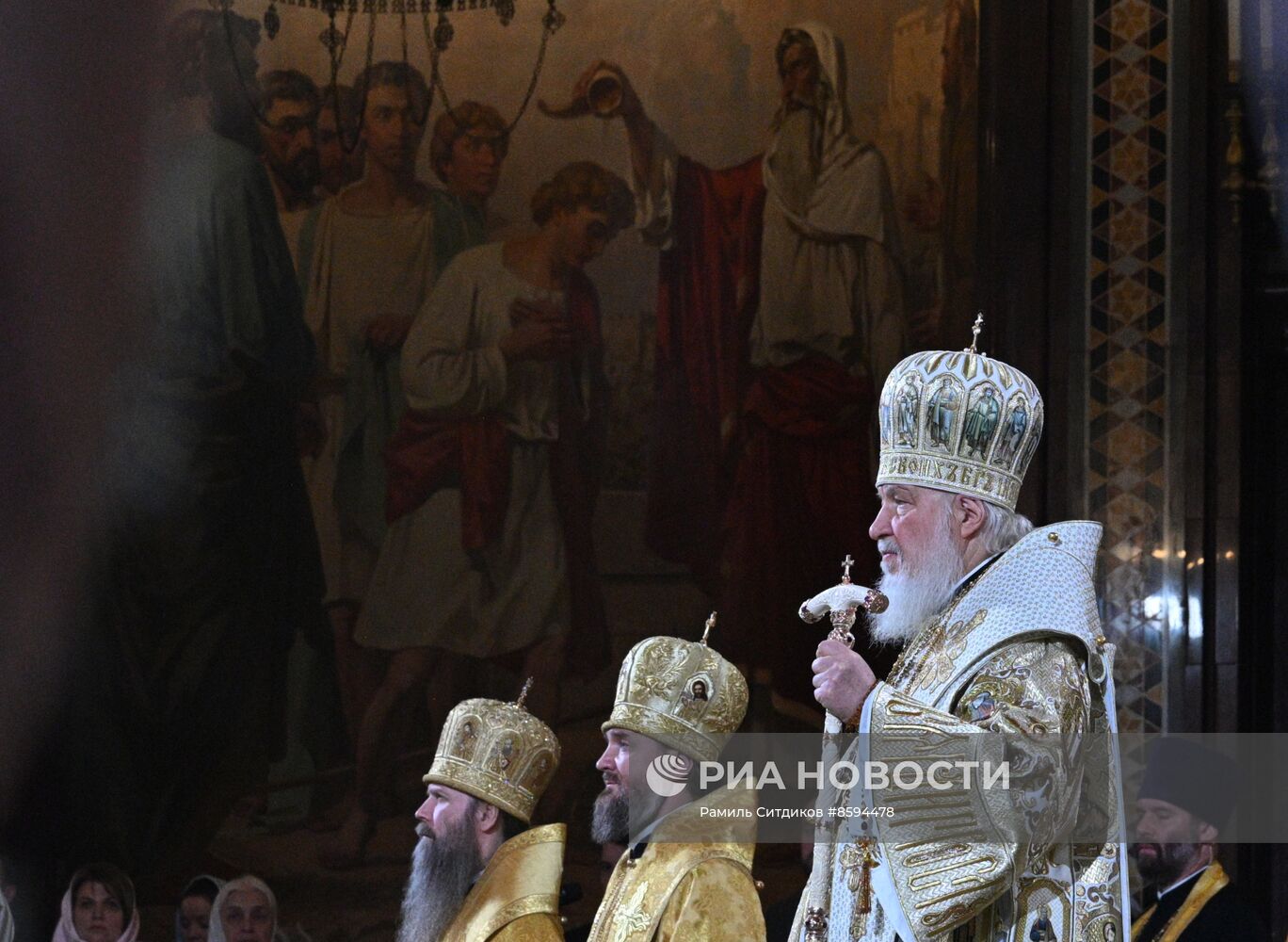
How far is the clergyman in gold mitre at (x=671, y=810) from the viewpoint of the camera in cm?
505

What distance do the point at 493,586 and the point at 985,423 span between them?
247 inches

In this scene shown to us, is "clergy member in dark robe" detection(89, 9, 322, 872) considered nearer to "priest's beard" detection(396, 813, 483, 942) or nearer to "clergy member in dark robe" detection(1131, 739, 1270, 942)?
"priest's beard" detection(396, 813, 483, 942)

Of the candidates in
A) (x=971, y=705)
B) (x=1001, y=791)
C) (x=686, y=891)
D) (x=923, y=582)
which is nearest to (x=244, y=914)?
(x=686, y=891)

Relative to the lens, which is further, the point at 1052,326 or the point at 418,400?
the point at 418,400

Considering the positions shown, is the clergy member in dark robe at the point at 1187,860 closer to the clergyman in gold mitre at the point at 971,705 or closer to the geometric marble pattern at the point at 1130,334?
the clergyman in gold mitre at the point at 971,705

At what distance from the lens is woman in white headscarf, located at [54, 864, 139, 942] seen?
9273 mm

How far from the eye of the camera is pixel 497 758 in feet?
19.8

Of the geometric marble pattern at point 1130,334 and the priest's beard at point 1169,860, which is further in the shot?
the geometric marble pattern at point 1130,334

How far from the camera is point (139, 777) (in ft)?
31.7

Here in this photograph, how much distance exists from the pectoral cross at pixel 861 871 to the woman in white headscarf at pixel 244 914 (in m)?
6.17

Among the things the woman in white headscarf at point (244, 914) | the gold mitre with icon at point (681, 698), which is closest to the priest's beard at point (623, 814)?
the gold mitre with icon at point (681, 698)

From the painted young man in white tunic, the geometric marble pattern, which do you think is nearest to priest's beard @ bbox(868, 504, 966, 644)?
the geometric marble pattern

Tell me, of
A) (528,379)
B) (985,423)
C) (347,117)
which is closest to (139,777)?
(528,379)

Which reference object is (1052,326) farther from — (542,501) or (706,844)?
(706,844)
